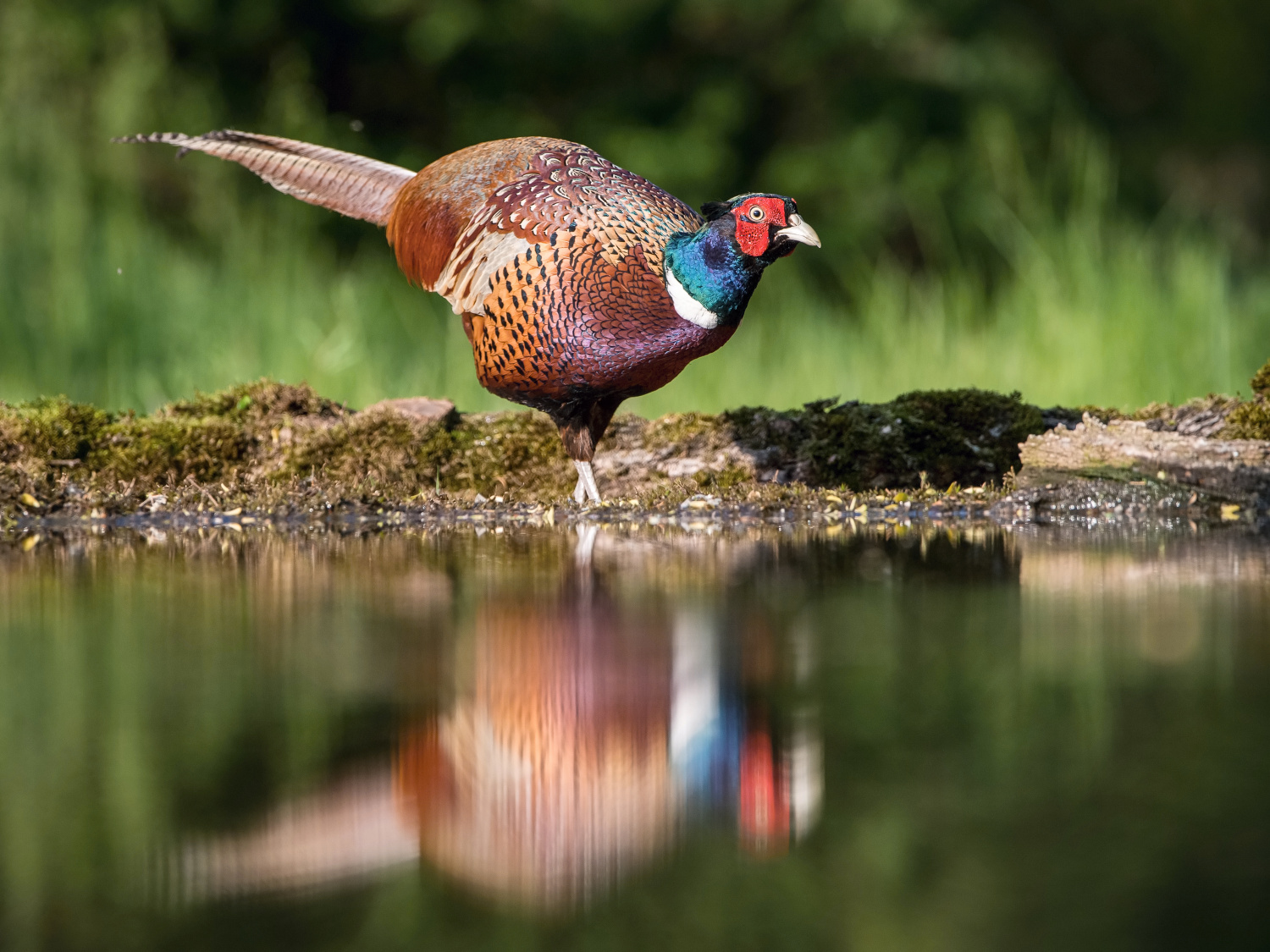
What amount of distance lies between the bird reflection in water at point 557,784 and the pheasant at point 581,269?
2.26 m

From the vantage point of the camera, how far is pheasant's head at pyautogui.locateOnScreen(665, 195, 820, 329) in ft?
16.9

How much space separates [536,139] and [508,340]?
107 cm

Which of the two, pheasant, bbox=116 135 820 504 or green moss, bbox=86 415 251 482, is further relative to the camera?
green moss, bbox=86 415 251 482

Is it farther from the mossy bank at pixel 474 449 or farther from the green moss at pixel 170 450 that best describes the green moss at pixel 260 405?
the green moss at pixel 170 450

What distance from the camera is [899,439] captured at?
6.02 m

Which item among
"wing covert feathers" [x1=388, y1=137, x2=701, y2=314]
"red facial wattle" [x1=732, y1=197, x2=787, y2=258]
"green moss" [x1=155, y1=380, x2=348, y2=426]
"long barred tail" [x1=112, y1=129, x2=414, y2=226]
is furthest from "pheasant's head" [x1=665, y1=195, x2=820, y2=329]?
"green moss" [x1=155, y1=380, x2=348, y2=426]

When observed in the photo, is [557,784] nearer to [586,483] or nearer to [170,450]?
[586,483]

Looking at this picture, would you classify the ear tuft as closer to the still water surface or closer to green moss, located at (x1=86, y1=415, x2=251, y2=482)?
the still water surface

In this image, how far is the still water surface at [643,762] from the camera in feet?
5.74

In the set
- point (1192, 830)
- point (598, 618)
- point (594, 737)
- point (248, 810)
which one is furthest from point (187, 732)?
point (1192, 830)

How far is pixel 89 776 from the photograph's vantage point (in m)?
2.31

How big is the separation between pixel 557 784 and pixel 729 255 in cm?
321

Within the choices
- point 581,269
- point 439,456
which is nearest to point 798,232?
point 581,269

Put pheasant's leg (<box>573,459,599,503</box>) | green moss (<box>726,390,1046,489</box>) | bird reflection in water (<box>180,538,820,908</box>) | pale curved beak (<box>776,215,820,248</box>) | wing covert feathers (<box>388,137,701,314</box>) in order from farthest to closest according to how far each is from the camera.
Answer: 1. green moss (<box>726,390,1046,489</box>)
2. pheasant's leg (<box>573,459,599,503</box>)
3. wing covert feathers (<box>388,137,701,314</box>)
4. pale curved beak (<box>776,215,820,248</box>)
5. bird reflection in water (<box>180,538,820,908</box>)
